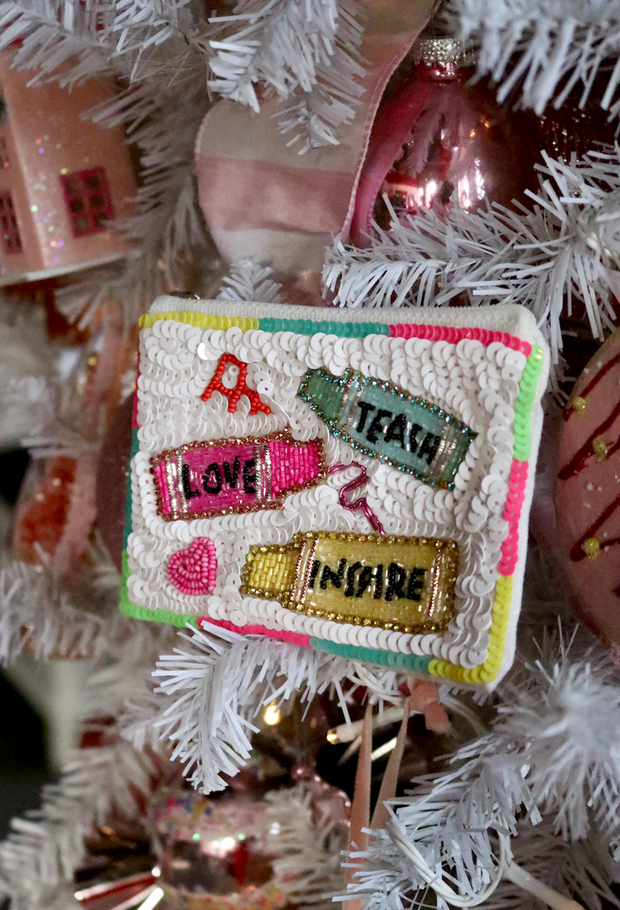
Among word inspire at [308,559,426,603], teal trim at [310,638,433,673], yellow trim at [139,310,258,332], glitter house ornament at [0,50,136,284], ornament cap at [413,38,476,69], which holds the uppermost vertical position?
ornament cap at [413,38,476,69]

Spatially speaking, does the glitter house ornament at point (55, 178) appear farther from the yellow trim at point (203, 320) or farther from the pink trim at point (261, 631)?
the pink trim at point (261, 631)

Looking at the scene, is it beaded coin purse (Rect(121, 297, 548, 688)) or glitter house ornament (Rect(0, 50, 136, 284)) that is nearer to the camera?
beaded coin purse (Rect(121, 297, 548, 688))

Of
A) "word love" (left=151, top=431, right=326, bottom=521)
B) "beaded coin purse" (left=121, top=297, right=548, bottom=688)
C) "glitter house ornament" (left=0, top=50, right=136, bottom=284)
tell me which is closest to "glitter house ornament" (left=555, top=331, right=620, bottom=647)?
"beaded coin purse" (left=121, top=297, right=548, bottom=688)

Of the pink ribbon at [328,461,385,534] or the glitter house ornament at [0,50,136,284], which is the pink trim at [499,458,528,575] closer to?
the pink ribbon at [328,461,385,534]

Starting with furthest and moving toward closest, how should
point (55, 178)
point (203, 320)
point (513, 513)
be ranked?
1. point (55, 178)
2. point (203, 320)
3. point (513, 513)

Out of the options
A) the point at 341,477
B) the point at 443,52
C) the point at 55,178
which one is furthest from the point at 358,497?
the point at 55,178

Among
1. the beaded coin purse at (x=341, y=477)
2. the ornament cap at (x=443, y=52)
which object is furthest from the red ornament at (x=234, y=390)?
the ornament cap at (x=443, y=52)

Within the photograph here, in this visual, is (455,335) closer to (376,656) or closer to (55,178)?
(376,656)
